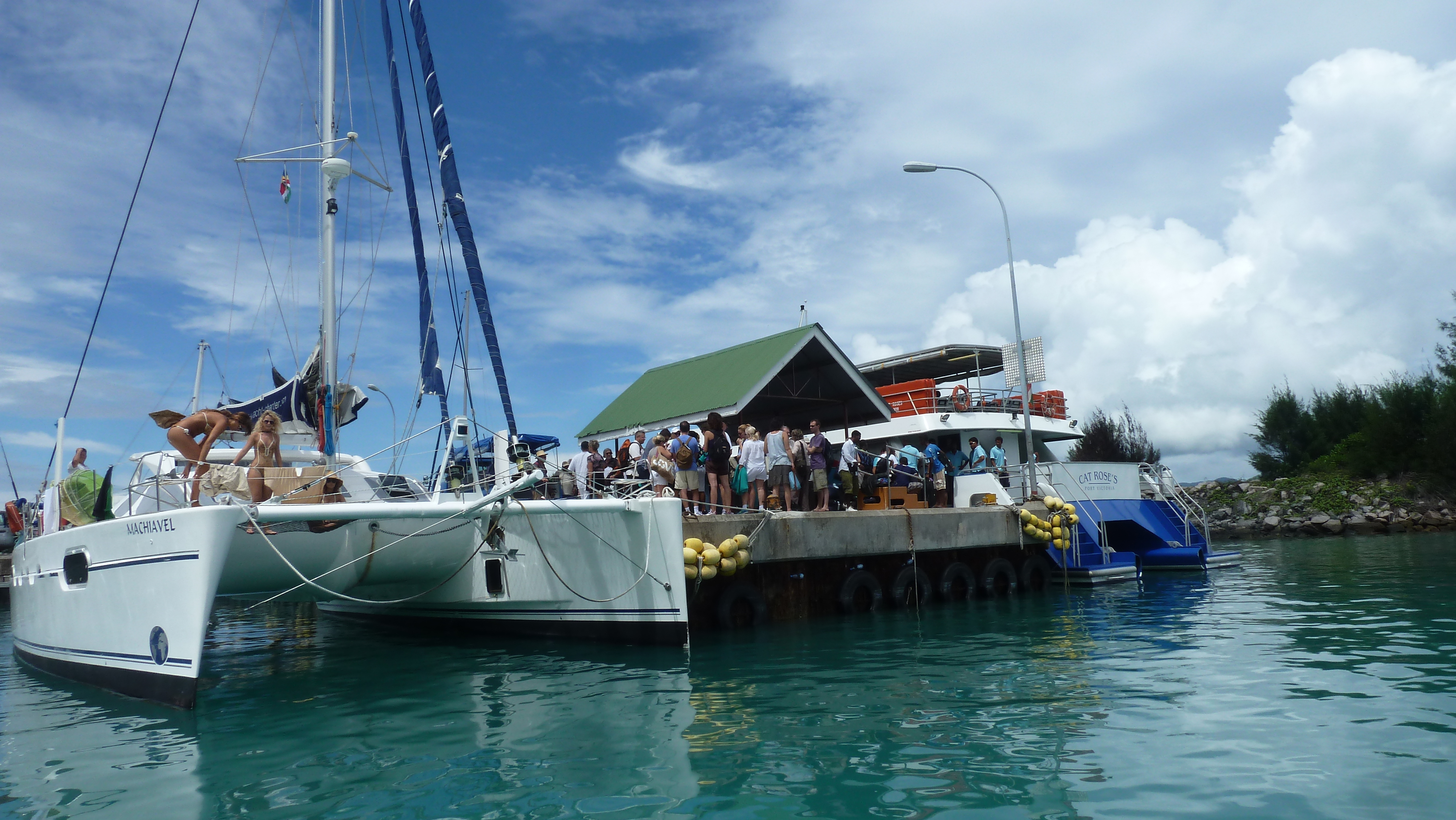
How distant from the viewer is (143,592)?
362 inches

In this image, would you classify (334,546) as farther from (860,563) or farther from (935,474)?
(935,474)

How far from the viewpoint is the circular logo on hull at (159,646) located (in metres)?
9.01

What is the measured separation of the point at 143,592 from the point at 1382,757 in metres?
10.4

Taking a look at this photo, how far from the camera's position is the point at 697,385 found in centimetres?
2077

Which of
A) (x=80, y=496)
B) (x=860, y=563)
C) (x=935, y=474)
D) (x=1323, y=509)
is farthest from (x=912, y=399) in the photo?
(x=1323, y=509)

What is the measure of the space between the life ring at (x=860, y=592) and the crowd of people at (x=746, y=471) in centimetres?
126

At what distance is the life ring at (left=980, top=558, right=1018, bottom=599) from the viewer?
55.7 feet

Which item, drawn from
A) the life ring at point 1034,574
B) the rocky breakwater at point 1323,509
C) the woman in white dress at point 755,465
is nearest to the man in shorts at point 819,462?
the woman in white dress at point 755,465

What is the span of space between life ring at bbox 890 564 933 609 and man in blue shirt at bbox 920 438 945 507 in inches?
83.6

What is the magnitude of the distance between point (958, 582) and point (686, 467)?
6.03m

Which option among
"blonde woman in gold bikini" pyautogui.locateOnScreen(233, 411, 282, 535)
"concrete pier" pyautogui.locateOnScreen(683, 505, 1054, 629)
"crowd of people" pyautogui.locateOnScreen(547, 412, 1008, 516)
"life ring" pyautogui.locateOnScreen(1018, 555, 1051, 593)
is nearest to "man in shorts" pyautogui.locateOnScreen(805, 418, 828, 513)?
"crowd of people" pyautogui.locateOnScreen(547, 412, 1008, 516)

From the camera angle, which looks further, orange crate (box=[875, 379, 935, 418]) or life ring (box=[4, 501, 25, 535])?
orange crate (box=[875, 379, 935, 418])

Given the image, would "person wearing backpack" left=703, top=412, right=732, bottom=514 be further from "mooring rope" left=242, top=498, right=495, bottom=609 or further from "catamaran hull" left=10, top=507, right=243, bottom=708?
"catamaran hull" left=10, top=507, right=243, bottom=708

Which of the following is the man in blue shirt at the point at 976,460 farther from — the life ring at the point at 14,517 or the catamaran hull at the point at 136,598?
the life ring at the point at 14,517
